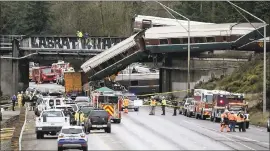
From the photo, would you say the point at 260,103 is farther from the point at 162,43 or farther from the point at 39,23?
the point at 39,23

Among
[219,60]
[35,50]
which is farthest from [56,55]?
[219,60]

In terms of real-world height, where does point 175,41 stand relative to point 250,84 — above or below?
above

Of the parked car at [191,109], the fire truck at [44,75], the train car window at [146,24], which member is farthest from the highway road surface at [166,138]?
the fire truck at [44,75]

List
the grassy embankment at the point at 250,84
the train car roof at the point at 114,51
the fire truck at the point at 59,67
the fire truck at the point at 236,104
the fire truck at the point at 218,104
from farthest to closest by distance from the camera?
1. the fire truck at the point at 59,67
2. the train car roof at the point at 114,51
3. the grassy embankment at the point at 250,84
4. the fire truck at the point at 218,104
5. the fire truck at the point at 236,104

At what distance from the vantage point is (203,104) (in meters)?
61.2

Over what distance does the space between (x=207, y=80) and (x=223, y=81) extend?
1002 centimetres

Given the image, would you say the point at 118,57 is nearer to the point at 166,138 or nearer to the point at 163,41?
the point at 163,41

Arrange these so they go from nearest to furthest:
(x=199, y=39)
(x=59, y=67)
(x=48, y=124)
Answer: (x=48, y=124)
(x=199, y=39)
(x=59, y=67)

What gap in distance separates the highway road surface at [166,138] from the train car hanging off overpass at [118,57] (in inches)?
1235

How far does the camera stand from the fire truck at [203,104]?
60.5 metres

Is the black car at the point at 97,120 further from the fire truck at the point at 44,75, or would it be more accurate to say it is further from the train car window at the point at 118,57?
the fire truck at the point at 44,75

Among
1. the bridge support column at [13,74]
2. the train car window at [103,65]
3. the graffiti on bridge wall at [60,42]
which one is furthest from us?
the graffiti on bridge wall at [60,42]

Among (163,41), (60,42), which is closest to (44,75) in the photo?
(60,42)

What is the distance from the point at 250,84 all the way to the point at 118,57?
21.0m
